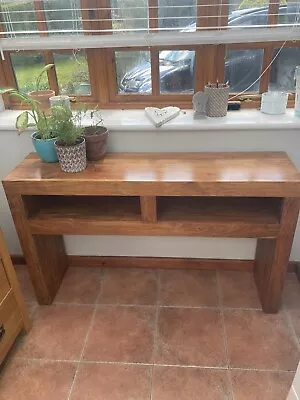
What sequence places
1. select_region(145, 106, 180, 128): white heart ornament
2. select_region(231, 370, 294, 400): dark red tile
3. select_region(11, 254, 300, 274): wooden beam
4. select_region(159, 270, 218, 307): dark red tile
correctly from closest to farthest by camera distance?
select_region(231, 370, 294, 400): dark red tile
select_region(145, 106, 180, 128): white heart ornament
select_region(159, 270, 218, 307): dark red tile
select_region(11, 254, 300, 274): wooden beam

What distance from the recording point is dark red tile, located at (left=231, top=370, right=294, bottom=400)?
4.40 feet

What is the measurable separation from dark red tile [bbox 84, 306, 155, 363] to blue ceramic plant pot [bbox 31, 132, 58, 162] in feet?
2.66

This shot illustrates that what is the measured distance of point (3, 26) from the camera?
1.62 meters

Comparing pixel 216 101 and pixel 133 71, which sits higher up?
pixel 133 71

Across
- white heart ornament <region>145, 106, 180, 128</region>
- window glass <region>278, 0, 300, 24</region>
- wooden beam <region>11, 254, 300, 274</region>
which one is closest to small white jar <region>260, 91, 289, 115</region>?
window glass <region>278, 0, 300, 24</region>

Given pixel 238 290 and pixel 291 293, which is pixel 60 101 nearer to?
pixel 238 290

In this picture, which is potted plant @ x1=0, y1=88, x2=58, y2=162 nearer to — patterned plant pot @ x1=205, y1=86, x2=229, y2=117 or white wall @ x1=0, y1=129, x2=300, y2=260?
white wall @ x1=0, y1=129, x2=300, y2=260

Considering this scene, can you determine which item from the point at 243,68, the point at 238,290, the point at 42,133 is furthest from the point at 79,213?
the point at 243,68

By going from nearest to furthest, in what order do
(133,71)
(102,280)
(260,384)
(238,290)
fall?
1. (260,384)
2. (133,71)
3. (238,290)
4. (102,280)

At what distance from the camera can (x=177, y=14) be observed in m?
1.53

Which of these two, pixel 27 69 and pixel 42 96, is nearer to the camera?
pixel 42 96

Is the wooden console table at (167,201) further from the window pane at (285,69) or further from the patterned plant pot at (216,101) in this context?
the window pane at (285,69)

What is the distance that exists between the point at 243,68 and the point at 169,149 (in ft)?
1.75

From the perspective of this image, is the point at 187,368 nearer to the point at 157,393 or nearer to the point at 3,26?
the point at 157,393
